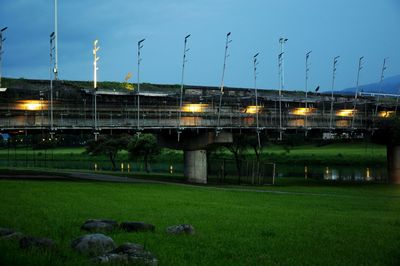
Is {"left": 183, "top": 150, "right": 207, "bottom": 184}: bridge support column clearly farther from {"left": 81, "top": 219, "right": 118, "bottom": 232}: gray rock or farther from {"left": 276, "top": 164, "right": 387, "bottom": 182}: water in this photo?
{"left": 81, "top": 219, "right": 118, "bottom": 232}: gray rock

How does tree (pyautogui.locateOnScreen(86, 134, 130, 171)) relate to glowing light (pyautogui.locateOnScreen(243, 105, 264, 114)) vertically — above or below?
below

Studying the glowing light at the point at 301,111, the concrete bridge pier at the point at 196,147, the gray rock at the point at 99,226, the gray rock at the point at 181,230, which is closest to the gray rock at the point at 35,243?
the gray rock at the point at 99,226

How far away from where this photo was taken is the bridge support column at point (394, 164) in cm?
8606

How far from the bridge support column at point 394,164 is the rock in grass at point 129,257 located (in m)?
77.7

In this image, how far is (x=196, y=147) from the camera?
72000mm

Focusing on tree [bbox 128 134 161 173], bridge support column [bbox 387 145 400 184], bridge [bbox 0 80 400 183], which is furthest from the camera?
tree [bbox 128 134 161 173]

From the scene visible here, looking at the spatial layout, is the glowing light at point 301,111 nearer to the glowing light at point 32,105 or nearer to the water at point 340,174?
the water at point 340,174

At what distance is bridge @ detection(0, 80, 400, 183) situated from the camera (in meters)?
61.3

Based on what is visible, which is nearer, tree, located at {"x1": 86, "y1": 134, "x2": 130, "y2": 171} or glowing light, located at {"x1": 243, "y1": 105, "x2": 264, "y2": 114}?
glowing light, located at {"x1": 243, "y1": 105, "x2": 264, "y2": 114}

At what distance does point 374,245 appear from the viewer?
728 inches

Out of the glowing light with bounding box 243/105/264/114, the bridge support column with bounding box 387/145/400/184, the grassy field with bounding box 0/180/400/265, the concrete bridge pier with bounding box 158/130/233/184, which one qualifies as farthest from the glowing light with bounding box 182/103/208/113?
the grassy field with bounding box 0/180/400/265

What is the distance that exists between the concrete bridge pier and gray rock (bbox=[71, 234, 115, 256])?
5596 centimetres

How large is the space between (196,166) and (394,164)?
33152 millimetres

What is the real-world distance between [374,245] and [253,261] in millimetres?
5705
